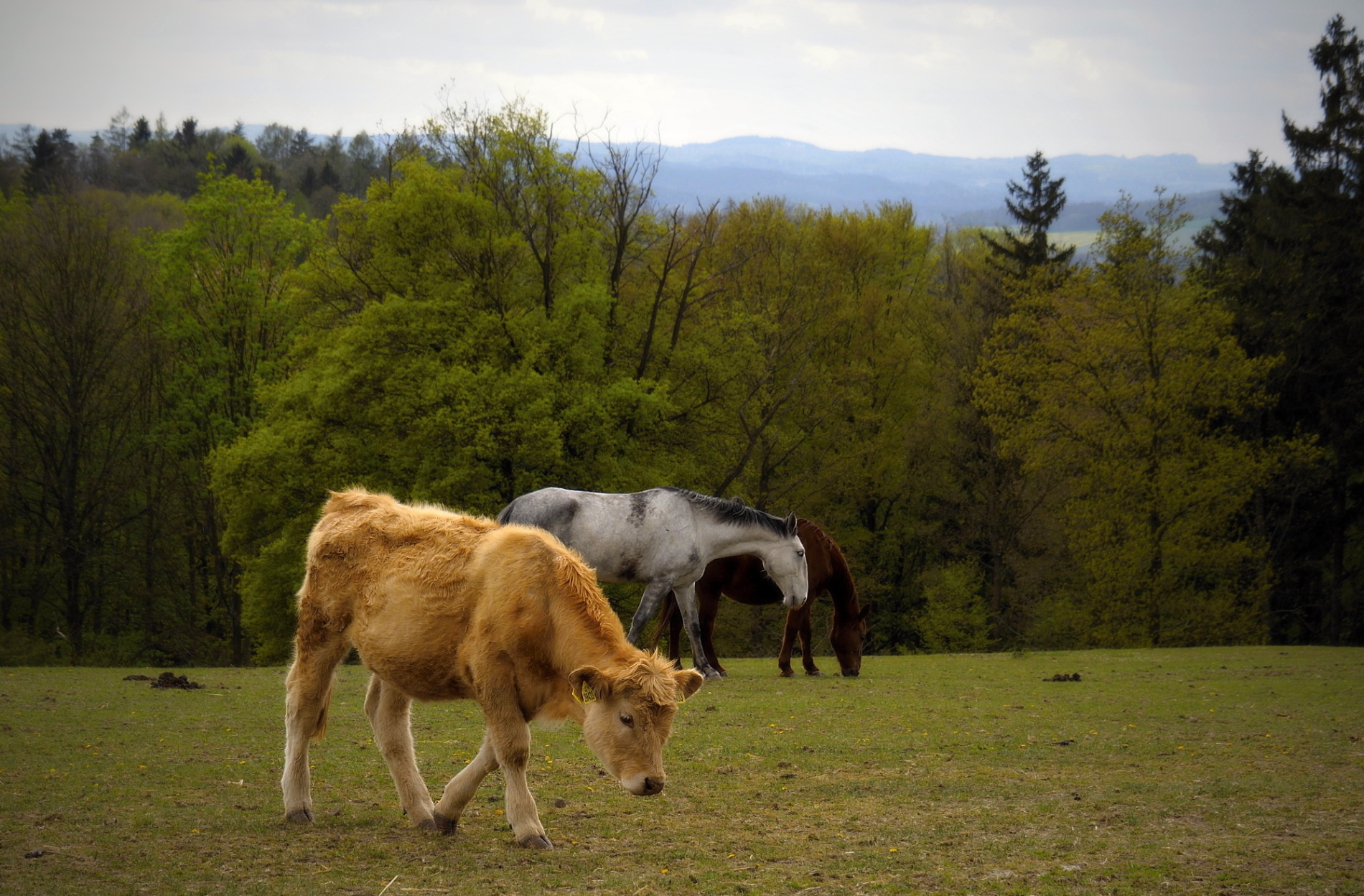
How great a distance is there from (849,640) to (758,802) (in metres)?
8.91

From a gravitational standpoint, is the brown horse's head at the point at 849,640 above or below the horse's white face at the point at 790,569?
below

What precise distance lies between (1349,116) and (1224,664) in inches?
1116

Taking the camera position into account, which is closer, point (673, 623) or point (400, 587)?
point (400, 587)

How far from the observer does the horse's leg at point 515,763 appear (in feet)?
20.8

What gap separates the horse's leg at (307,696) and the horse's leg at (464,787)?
3.42 ft

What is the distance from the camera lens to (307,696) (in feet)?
23.4

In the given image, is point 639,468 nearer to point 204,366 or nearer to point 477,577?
point 204,366

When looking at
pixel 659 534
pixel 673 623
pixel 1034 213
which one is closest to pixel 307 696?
pixel 659 534

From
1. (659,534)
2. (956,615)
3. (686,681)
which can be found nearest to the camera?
(686,681)

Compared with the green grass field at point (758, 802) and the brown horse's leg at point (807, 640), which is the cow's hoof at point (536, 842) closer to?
the green grass field at point (758, 802)

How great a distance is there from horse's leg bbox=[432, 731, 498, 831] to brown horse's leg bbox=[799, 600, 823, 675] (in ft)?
31.1

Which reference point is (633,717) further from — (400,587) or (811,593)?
(811,593)

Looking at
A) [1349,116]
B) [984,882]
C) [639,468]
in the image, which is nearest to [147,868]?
[984,882]

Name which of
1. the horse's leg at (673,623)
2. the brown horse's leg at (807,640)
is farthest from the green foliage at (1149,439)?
the horse's leg at (673,623)
